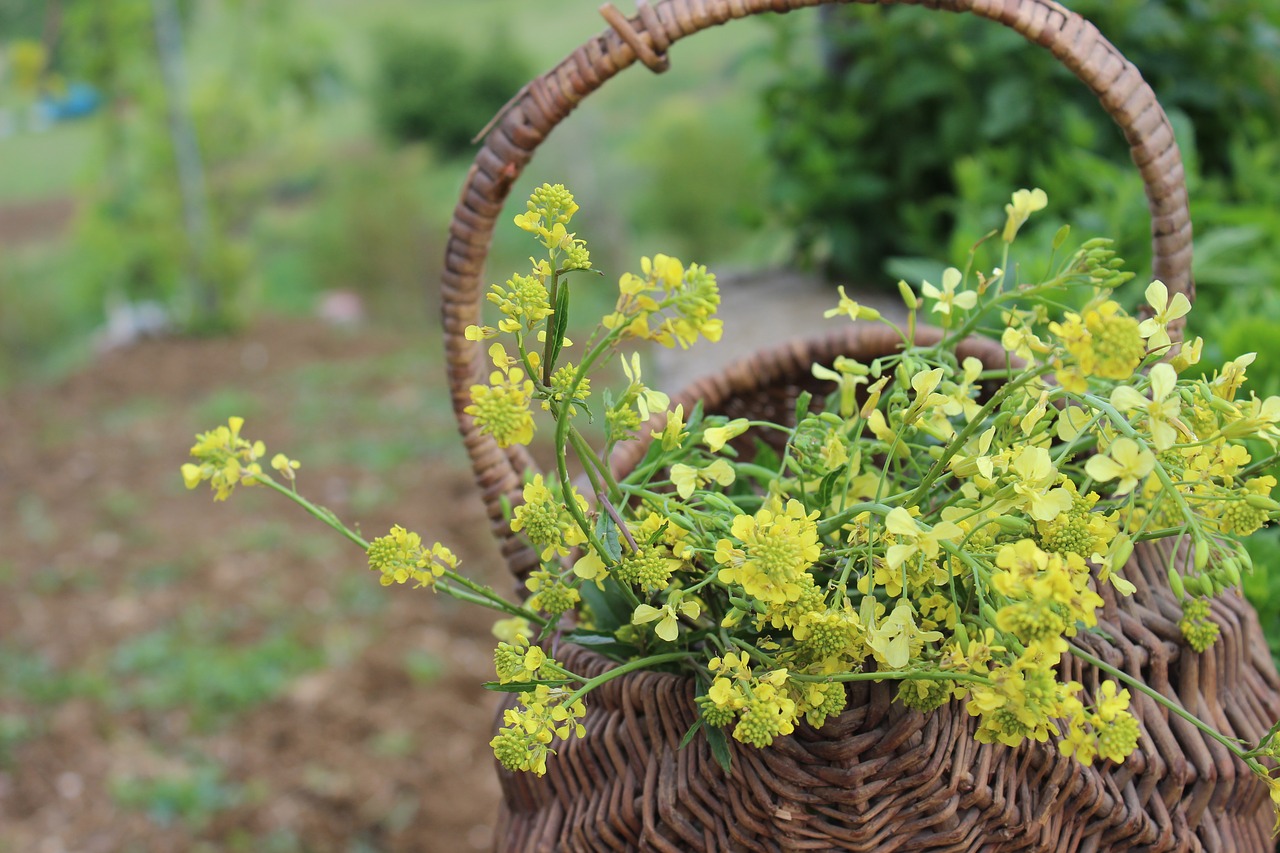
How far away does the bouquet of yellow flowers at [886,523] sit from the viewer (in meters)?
0.62

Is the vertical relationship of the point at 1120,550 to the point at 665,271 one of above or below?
below

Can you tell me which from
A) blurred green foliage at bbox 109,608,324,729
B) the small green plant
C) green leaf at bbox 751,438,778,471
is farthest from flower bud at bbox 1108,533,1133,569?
blurred green foliage at bbox 109,608,324,729

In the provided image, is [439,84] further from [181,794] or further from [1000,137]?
[181,794]

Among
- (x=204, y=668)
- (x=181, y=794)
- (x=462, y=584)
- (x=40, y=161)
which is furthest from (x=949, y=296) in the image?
(x=40, y=161)

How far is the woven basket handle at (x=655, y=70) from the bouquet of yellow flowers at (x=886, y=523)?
21cm

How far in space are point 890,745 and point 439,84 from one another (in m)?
8.49

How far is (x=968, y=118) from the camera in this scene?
8.18 ft

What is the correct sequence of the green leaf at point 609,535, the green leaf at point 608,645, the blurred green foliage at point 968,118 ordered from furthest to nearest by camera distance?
the blurred green foliage at point 968,118, the green leaf at point 608,645, the green leaf at point 609,535

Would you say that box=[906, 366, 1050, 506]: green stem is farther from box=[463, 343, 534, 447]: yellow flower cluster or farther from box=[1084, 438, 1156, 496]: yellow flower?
box=[463, 343, 534, 447]: yellow flower cluster

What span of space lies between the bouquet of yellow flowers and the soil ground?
64.0 inches

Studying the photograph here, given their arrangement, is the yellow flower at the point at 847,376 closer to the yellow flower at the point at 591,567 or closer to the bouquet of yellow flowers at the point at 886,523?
the bouquet of yellow flowers at the point at 886,523

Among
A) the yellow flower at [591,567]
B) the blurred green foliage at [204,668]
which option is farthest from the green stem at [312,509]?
the blurred green foliage at [204,668]

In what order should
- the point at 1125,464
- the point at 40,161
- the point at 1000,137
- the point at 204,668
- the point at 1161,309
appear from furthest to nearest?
the point at 40,161, the point at 204,668, the point at 1000,137, the point at 1161,309, the point at 1125,464

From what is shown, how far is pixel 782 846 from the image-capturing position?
28.0 inches
